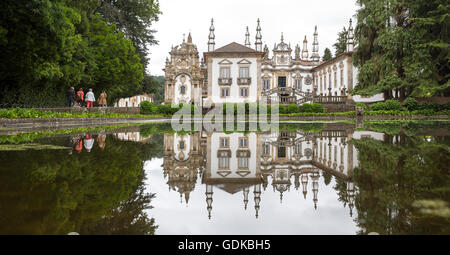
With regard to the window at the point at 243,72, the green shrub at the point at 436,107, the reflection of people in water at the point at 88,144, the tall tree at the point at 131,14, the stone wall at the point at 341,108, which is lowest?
the reflection of people in water at the point at 88,144

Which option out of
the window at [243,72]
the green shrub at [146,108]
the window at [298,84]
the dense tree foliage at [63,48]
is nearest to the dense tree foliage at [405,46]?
the window at [243,72]

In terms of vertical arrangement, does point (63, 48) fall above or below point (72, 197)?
above

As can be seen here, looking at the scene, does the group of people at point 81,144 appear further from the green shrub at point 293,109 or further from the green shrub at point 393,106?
the green shrub at point 393,106

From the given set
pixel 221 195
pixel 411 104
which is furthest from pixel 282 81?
pixel 221 195

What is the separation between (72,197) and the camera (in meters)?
2.25

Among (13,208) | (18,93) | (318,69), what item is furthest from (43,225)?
(318,69)

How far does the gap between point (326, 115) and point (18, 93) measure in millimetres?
19471

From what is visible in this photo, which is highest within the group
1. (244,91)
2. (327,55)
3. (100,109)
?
(327,55)

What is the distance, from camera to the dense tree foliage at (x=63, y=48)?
11.1 metres

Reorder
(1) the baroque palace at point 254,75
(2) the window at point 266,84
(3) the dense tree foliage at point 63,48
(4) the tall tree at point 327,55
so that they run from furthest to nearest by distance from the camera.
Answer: (4) the tall tree at point 327,55, (2) the window at point 266,84, (1) the baroque palace at point 254,75, (3) the dense tree foliage at point 63,48

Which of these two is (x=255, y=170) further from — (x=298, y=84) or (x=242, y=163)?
(x=298, y=84)

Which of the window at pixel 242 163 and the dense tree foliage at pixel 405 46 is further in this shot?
the dense tree foliage at pixel 405 46

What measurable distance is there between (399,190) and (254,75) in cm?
3717

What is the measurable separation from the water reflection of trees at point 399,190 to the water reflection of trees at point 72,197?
4.30 ft
